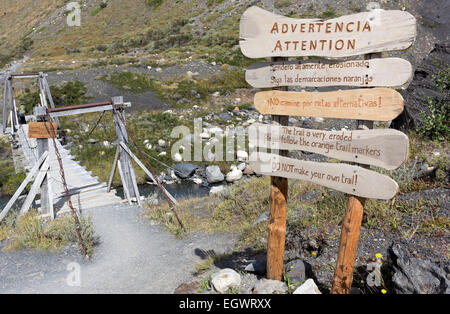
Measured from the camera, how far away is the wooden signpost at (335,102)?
118 inches

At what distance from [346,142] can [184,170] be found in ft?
33.4

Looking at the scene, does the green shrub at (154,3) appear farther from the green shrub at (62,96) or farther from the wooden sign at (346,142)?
the wooden sign at (346,142)

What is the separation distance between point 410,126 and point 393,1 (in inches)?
972

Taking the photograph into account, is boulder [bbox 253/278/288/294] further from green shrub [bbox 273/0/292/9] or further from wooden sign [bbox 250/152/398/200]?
green shrub [bbox 273/0/292/9]

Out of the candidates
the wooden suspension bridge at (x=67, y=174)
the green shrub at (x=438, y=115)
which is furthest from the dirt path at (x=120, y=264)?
the green shrub at (x=438, y=115)

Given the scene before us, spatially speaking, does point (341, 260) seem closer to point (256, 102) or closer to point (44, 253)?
point (256, 102)

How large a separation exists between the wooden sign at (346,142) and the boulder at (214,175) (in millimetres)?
8677

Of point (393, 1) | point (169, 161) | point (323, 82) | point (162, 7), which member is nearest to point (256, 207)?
point (323, 82)

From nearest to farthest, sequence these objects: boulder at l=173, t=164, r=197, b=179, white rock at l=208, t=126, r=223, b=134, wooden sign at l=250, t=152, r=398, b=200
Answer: wooden sign at l=250, t=152, r=398, b=200, boulder at l=173, t=164, r=197, b=179, white rock at l=208, t=126, r=223, b=134

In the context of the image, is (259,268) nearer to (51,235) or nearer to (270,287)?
(270,287)

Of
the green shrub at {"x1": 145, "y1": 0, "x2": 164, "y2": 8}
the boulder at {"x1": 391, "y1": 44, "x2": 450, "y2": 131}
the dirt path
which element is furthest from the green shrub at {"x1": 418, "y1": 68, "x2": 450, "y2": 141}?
the green shrub at {"x1": 145, "y1": 0, "x2": 164, "y2": 8}

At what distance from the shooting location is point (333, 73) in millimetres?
3289

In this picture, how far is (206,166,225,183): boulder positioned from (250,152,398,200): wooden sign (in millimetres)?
8601

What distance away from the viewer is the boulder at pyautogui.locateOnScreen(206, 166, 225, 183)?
12.6 meters
